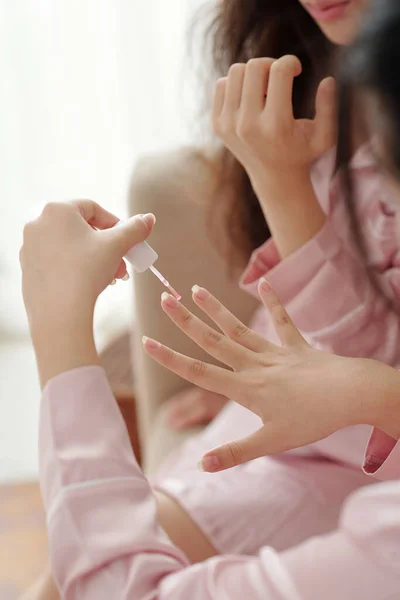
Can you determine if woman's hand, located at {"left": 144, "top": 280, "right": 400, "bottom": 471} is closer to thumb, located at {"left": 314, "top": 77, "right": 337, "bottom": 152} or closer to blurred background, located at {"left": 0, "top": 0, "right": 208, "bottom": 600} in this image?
thumb, located at {"left": 314, "top": 77, "right": 337, "bottom": 152}

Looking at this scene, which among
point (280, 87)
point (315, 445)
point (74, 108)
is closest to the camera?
point (280, 87)

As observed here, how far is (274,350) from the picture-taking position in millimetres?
504

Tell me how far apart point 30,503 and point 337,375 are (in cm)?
118

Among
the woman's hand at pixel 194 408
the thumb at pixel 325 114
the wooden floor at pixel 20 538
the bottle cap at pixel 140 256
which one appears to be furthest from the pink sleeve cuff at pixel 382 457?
the wooden floor at pixel 20 538

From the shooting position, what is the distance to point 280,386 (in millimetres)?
477

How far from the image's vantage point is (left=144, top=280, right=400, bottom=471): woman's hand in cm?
47

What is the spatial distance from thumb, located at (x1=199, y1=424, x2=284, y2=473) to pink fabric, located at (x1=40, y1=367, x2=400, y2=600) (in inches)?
2.7

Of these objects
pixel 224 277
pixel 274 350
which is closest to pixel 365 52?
pixel 274 350

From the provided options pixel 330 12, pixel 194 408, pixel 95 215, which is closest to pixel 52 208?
pixel 95 215

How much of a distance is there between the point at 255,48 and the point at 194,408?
1.71 feet

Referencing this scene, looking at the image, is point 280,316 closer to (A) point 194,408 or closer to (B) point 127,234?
(B) point 127,234

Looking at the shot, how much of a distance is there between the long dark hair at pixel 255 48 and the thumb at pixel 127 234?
10.9 inches

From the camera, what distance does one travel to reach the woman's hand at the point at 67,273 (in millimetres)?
522

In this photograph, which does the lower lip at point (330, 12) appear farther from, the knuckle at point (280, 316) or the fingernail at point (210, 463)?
the fingernail at point (210, 463)
